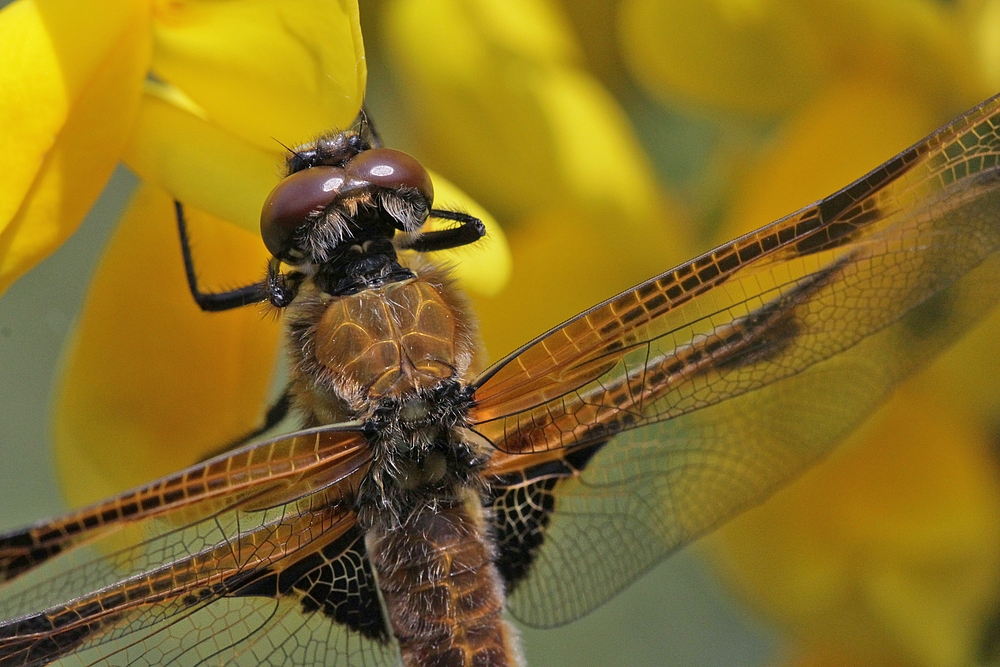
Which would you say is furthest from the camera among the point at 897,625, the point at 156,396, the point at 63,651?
the point at 897,625

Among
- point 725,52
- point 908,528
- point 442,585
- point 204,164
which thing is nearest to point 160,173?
point 204,164

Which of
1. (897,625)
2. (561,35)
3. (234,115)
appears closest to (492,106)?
(561,35)

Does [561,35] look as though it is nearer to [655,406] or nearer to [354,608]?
[655,406]

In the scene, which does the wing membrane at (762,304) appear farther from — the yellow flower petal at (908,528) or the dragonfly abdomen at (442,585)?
the yellow flower petal at (908,528)

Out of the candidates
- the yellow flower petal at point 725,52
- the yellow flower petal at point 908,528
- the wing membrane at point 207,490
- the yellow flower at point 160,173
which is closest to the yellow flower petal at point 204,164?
the yellow flower at point 160,173

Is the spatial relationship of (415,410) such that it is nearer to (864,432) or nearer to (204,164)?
(204,164)
